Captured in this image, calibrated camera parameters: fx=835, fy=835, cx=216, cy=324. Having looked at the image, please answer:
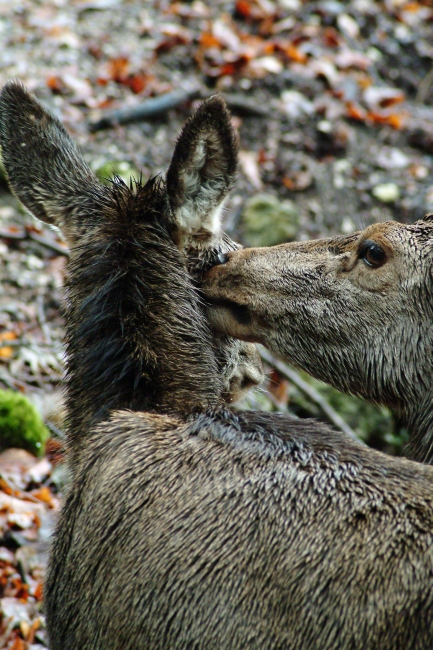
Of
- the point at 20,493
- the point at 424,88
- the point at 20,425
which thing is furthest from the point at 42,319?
the point at 424,88

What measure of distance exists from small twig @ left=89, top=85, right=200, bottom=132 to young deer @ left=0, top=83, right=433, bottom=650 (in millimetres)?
4687

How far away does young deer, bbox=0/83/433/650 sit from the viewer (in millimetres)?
2760

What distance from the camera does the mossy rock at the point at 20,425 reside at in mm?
5961

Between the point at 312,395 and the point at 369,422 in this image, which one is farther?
the point at 369,422

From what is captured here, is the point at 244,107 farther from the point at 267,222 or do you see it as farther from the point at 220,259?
the point at 220,259

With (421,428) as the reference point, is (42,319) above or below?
above

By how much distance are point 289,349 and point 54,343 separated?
3102mm

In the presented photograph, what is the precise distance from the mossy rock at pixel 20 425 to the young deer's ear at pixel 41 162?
1.92 m

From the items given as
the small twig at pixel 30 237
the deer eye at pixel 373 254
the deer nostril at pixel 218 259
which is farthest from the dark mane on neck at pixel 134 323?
the small twig at pixel 30 237

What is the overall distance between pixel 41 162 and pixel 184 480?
2.08 meters

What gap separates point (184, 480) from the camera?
10.3ft

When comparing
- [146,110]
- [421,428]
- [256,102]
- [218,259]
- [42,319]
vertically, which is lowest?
[421,428]

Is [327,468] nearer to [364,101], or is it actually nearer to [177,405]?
[177,405]

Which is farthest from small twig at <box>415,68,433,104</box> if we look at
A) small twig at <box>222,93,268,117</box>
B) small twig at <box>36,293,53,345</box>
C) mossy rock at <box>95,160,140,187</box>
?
small twig at <box>36,293,53,345</box>
